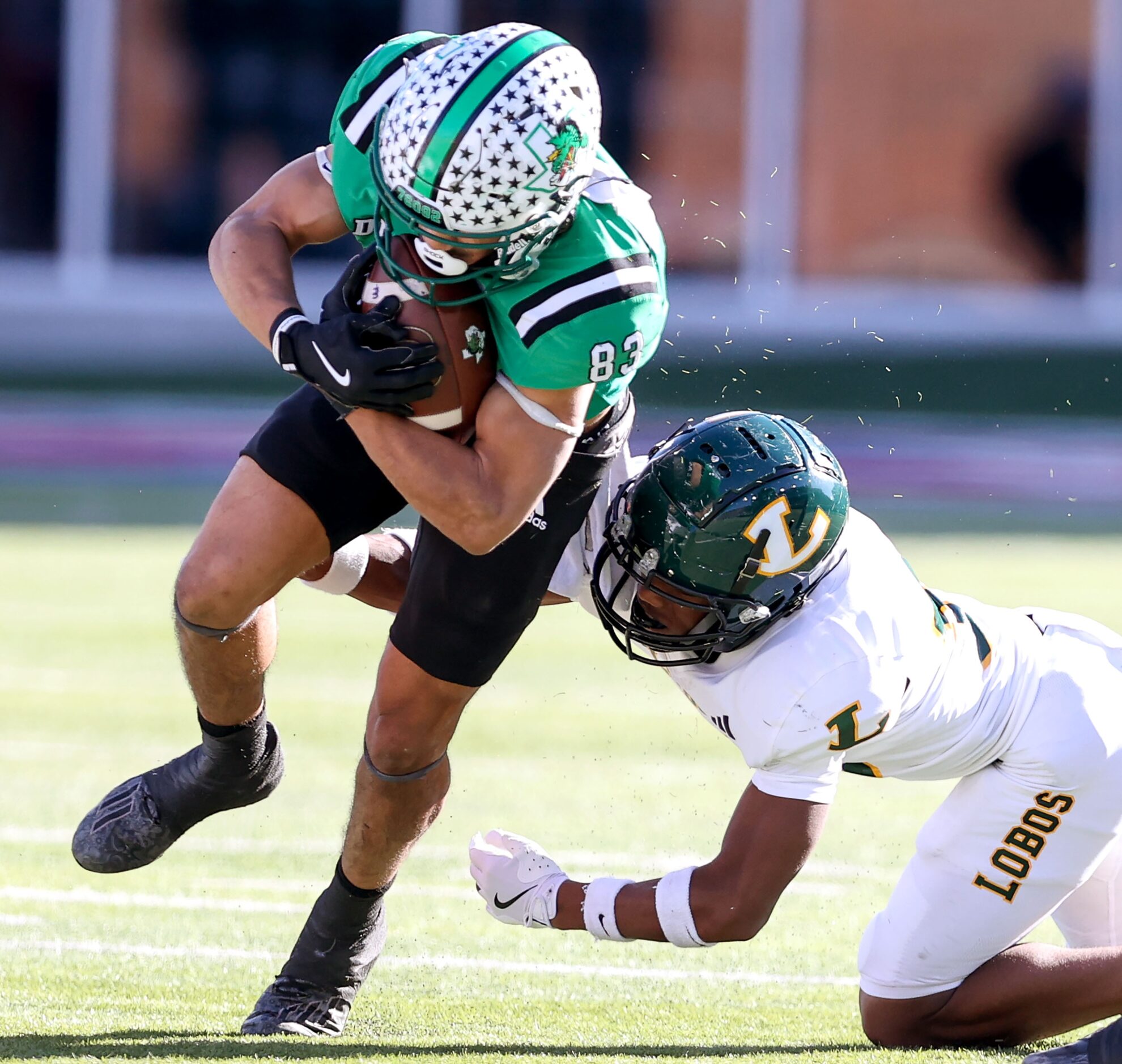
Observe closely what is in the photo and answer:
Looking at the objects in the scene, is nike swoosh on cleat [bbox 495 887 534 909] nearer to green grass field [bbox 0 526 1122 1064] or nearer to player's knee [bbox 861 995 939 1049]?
green grass field [bbox 0 526 1122 1064]

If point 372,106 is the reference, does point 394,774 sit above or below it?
below

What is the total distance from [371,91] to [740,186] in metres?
16.7

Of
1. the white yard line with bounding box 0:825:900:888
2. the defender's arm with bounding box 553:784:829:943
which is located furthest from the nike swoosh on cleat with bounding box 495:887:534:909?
the white yard line with bounding box 0:825:900:888

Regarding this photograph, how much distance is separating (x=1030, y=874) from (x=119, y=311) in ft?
55.3

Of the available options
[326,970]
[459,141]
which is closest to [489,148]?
[459,141]

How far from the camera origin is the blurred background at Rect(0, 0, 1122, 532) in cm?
1908

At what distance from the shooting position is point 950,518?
1380cm

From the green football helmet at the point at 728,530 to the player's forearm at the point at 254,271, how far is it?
0.82m

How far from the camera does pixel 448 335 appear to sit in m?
3.58

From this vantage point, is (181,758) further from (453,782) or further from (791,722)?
(453,782)

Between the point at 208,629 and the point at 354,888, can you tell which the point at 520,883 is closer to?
the point at 354,888

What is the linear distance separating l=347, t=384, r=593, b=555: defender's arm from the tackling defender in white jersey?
225 mm

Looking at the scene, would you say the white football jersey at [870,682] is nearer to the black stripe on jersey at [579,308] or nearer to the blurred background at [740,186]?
the black stripe on jersey at [579,308]

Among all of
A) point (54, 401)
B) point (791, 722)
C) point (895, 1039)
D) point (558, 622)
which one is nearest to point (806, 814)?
point (791, 722)
